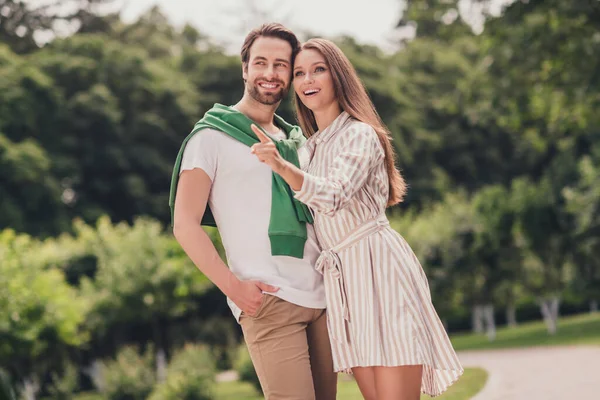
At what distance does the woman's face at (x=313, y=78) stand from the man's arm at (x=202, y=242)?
0.56m

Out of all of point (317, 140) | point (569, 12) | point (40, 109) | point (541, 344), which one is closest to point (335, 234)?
point (317, 140)

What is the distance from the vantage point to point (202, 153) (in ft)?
11.5

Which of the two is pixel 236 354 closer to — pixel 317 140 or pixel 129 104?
pixel 129 104

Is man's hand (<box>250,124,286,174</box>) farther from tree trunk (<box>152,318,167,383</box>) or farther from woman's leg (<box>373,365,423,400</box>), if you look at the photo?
tree trunk (<box>152,318,167,383</box>)

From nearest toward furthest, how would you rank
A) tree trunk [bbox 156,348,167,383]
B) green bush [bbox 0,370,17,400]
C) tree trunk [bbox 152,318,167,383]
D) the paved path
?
1. green bush [bbox 0,370,17,400]
2. the paved path
3. tree trunk [bbox 156,348,167,383]
4. tree trunk [bbox 152,318,167,383]

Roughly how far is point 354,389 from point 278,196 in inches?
399

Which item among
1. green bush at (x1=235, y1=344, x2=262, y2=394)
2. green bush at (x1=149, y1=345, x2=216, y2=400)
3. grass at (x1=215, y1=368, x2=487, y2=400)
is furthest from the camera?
green bush at (x1=235, y1=344, x2=262, y2=394)

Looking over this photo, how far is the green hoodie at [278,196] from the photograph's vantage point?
3512mm

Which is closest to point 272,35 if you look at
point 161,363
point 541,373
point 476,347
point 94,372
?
point 541,373

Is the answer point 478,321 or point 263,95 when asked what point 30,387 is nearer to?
point 263,95

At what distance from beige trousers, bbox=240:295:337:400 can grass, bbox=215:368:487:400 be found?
24.0 feet

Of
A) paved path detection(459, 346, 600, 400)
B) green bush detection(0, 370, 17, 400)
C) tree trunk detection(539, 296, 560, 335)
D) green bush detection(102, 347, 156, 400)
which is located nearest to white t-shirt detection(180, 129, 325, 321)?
green bush detection(0, 370, 17, 400)

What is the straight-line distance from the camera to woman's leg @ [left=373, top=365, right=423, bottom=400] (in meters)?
3.51

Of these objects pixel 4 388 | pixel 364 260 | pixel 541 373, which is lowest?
pixel 541 373
